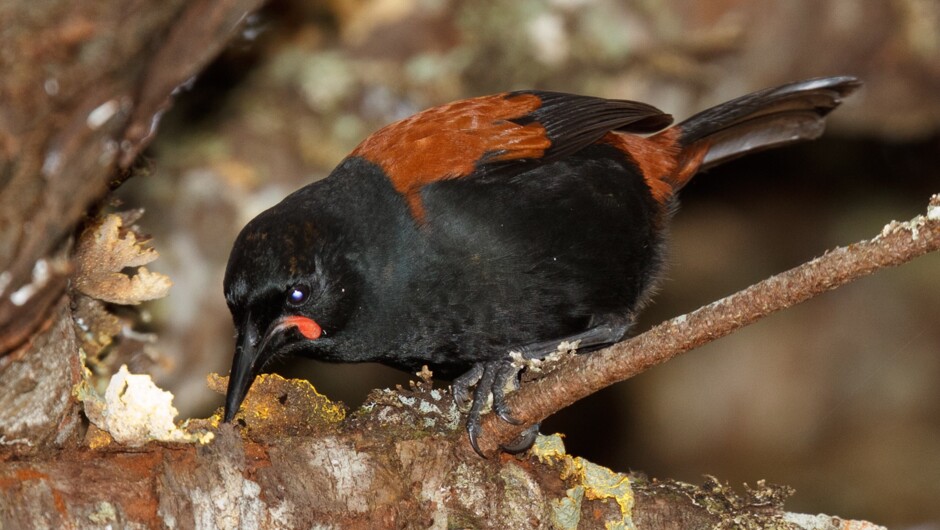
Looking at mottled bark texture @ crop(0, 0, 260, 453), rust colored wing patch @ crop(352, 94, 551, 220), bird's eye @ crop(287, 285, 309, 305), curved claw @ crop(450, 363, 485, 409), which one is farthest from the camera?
rust colored wing patch @ crop(352, 94, 551, 220)

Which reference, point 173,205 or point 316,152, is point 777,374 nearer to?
point 316,152

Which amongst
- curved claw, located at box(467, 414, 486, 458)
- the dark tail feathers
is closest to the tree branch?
curved claw, located at box(467, 414, 486, 458)

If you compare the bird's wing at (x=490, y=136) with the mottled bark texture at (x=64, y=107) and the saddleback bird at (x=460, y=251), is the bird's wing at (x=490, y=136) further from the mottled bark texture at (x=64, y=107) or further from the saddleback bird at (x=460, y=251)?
the mottled bark texture at (x=64, y=107)

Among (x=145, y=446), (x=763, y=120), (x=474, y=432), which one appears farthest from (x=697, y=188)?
(x=145, y=446)

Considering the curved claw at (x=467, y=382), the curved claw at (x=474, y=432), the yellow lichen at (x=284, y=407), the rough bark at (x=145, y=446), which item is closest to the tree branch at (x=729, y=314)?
the curved claw at (x=474, y=432)

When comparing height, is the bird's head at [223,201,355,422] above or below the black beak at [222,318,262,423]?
above

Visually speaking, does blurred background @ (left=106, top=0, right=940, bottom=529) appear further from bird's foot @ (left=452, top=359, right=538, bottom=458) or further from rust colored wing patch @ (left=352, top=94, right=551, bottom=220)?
bird's foot @ (left=452, top=359, right=538, bottom=458)

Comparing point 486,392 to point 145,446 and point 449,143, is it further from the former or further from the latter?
point 145,446

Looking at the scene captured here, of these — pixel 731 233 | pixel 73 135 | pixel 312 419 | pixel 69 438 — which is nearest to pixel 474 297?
pixel 312 419
